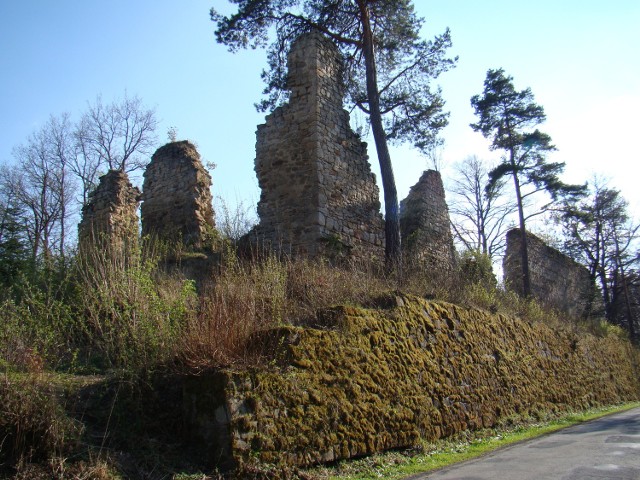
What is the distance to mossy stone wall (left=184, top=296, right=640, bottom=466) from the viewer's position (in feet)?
16.3

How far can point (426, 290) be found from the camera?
383 inches

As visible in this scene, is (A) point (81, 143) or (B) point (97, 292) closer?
(B) point (97, 292)

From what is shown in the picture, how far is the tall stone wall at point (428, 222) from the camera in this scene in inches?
643

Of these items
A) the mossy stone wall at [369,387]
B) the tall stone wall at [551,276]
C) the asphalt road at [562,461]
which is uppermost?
the tall stone wall at [551,276]

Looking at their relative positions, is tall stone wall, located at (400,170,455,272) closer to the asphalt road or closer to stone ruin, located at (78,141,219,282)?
stone ruin, located at (78,141,219,282)

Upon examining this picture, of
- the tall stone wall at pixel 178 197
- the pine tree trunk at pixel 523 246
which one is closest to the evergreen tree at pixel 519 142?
the pine tree trunk at pixel 523 246

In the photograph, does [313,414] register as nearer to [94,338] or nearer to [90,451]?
[90,451]

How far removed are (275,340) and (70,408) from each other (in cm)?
203

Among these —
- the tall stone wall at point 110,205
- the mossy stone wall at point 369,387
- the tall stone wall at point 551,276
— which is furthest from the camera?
the tall stone wall at point 551,276

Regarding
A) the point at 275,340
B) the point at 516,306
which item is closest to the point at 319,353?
the point at 275,340

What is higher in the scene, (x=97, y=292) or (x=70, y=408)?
(x=97, y=292)

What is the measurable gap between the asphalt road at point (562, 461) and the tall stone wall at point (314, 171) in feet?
18.3

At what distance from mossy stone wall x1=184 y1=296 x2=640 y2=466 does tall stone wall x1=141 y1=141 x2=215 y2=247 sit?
6.36 metres

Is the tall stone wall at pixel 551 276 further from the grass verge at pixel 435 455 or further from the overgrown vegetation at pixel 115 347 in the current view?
the overgrown vegetation at pixel 115 347
